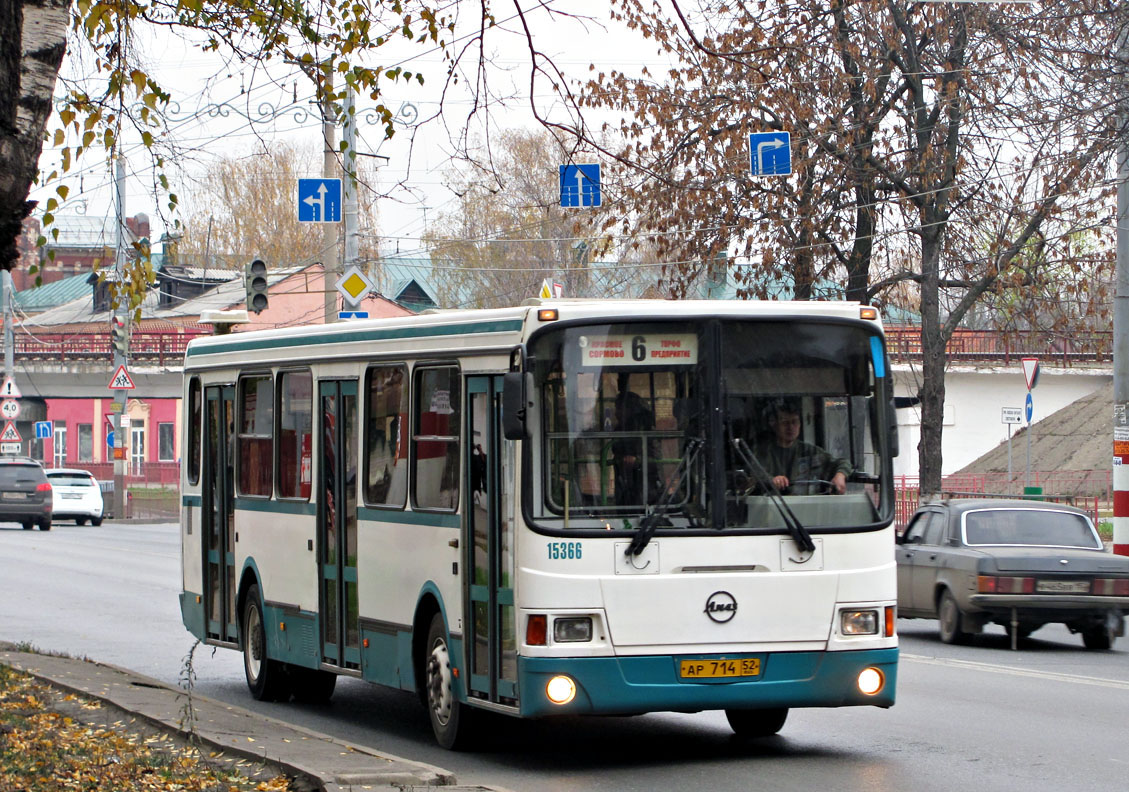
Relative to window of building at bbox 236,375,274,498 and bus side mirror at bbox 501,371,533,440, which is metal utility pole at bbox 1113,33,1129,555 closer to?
window of building at bbox 236,375,274,498

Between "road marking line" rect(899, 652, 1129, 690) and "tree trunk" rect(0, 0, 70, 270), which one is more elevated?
"tree trunk" rect(0, 0, 70, 270)

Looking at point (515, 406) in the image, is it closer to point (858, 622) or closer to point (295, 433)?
point (858, 622)

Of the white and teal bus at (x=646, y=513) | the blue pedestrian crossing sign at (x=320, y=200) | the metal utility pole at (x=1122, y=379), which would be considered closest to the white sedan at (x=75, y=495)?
the blue pedestrian crossing sign at (x=320, y=200)

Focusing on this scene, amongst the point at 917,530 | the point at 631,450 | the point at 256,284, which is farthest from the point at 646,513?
the point at 256,284

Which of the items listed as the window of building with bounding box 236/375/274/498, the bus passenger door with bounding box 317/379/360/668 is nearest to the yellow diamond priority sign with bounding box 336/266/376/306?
the window of building with bounding box 236/375/274/498

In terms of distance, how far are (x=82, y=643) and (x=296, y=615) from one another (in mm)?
5797

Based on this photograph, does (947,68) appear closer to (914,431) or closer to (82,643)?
(82,643)

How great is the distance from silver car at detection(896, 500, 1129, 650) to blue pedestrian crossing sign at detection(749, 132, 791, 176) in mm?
8744

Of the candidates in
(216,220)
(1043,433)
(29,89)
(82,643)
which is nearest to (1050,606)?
(82,643)

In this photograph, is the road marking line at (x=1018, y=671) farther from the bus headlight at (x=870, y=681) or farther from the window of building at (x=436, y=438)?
the window of building at (x=436, y=438)

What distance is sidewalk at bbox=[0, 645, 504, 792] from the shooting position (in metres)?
8.37

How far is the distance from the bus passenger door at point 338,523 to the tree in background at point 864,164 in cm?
1594

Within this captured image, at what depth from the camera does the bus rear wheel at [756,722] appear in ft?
36.3

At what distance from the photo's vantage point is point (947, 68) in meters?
30.4
